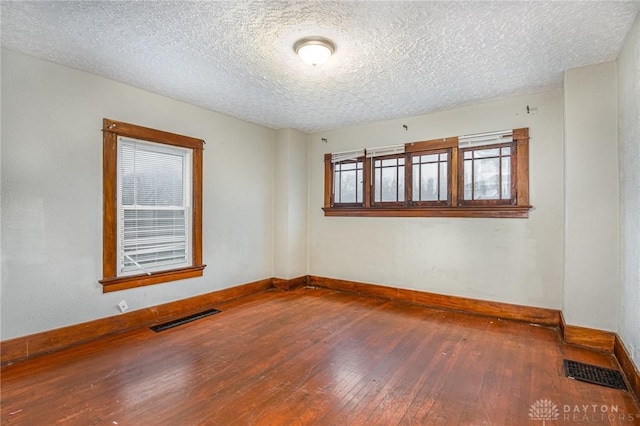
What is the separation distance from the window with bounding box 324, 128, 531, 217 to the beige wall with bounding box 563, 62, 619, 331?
0.67m

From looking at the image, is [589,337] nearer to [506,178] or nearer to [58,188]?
[506,178]

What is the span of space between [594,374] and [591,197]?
1.57 metres

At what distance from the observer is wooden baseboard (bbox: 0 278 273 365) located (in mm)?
2754

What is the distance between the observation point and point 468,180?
13.6 ft

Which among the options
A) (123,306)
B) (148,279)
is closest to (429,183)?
(148,279)

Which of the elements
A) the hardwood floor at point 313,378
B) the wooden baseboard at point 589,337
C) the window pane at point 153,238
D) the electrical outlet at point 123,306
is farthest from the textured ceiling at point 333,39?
the hardwood floor at point 313,378

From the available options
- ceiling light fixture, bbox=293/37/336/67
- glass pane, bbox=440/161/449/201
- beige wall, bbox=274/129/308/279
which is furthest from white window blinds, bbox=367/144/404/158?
ceiling light fixture, bbox=293/37/336/67

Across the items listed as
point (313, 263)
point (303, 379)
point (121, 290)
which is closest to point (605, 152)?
point (303, 379)

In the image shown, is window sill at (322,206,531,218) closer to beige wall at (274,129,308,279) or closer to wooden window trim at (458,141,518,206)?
wooden window trim at (458,141,518,206)

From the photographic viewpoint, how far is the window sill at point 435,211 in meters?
3.81

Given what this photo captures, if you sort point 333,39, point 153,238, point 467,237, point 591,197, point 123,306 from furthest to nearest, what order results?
1. point 467,237
2. point 153,238
3. point 123,306
4. point 591,197
5. point 333,39

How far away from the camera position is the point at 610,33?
249cm

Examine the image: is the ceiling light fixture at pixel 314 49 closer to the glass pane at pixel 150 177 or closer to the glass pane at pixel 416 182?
the glass pane at pixel 150 177

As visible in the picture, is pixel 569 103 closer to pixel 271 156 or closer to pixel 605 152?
pixel 605 152
